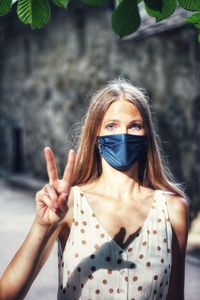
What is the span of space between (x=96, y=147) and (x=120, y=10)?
87 centimetres

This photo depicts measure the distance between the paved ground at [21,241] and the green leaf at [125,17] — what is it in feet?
16.3

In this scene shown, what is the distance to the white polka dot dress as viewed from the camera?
6.32 ft

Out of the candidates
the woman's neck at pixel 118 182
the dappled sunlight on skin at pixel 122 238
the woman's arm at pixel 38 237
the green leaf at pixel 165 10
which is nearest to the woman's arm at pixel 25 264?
the woman's arm at pixel 38 237

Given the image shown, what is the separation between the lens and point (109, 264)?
1.93 meters

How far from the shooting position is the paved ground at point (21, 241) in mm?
6262

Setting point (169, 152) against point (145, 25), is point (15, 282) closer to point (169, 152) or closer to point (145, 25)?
point (145, 25)

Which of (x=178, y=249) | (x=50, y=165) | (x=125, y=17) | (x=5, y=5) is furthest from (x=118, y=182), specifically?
(x=5, y=5)

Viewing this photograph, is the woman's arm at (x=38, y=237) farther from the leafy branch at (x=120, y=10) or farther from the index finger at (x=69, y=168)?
the leafy branch at (x=120, y=10)

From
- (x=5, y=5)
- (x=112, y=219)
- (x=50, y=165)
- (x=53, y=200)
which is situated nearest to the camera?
(x=5, y=5)

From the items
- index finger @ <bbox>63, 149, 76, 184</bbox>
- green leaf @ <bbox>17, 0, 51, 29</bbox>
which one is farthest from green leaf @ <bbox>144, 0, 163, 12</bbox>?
index finger @ <bbox>63, 149, 76, 184</bbox>

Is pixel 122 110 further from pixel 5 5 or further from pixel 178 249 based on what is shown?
pixel 5 5

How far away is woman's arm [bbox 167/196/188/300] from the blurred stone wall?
14.9 ft

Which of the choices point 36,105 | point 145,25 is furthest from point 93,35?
point 145,25

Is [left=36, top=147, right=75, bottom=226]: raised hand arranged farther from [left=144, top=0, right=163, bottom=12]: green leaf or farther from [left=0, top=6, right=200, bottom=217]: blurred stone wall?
[left=0, top=6, right=200, bottom=217]: blurred stone wall
